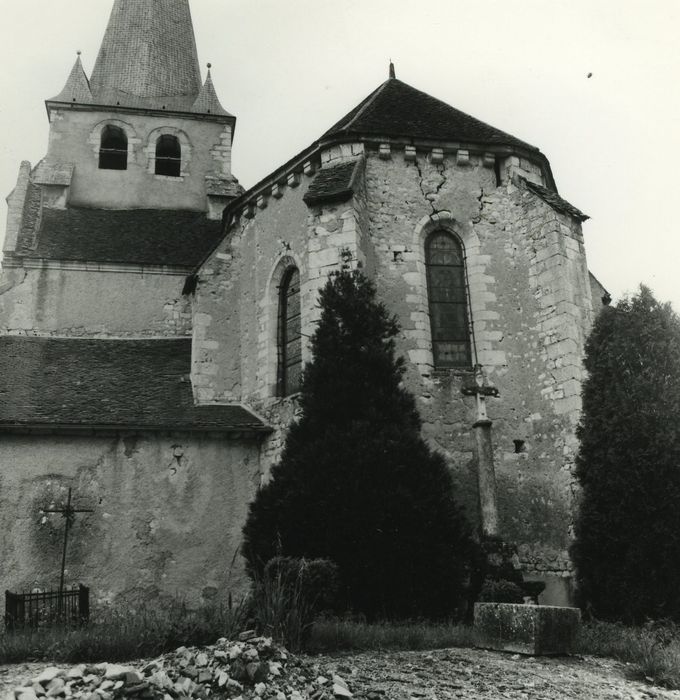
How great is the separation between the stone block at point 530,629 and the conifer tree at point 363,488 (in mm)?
1801

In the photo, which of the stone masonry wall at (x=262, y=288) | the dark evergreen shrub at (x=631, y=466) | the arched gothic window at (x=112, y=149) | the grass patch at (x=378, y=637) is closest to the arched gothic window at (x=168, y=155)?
the arched gothic window at (x=112, y=149)

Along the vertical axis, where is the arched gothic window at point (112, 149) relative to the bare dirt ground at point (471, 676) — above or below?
above

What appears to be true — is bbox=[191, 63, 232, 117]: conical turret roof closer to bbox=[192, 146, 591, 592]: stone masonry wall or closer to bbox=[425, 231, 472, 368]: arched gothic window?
bbox=[192, 146, 591, 592]: stone masonry wall

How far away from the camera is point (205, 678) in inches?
225

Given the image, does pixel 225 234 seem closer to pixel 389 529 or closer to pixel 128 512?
pixel 128 512

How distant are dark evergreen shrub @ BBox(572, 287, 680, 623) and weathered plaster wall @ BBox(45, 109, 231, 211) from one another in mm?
13666

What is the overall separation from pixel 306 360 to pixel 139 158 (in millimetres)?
12128

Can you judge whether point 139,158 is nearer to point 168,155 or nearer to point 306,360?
point 168,155

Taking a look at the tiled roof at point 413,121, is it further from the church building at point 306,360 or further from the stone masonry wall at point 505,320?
the stone masonry wall at point 505,320

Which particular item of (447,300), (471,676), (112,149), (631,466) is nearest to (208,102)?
(112,149)

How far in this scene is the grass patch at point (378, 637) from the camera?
24.0 feet

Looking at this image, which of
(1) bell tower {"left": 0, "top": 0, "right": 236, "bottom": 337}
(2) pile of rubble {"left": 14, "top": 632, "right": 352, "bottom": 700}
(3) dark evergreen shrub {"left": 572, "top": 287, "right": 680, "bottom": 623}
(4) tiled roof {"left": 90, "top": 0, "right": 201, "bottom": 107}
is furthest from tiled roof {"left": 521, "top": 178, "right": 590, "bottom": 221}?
(4) tiled roof {"left": 90, "top": 0, "right": 201, "bottom": 107}

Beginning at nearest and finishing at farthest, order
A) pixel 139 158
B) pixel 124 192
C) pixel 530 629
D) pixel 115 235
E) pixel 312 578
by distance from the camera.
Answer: pixel 530 629 → pixel 312 578 → pixel 115 235 → pixel 124 192 → pixel 139 158

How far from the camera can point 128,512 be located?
12.5m
